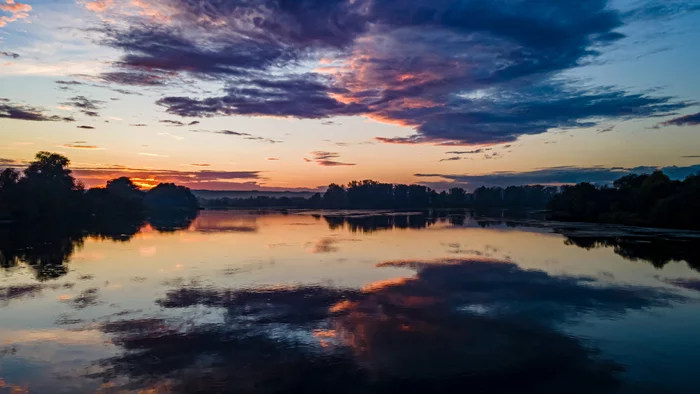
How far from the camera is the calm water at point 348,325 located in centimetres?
1230

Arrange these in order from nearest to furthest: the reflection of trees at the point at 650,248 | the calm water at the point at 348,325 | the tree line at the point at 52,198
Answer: the calm water at the point at 348,325, the reflection of trees at the point at 650,248, the tree line at the point at 52,198

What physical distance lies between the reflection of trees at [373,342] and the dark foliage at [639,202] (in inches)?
2143

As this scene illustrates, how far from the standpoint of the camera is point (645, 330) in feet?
55.8

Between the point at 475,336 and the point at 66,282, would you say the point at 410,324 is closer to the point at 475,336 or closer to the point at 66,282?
the point at 475,336

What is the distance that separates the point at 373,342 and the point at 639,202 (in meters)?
82.7

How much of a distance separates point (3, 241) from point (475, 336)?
53126mm

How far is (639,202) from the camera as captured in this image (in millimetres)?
80125

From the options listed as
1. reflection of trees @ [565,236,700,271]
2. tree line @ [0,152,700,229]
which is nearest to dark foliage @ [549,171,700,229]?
tree line @ [0,152,700,229]

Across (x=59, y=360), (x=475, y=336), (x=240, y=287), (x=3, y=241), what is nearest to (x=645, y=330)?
(x=475, y=336)

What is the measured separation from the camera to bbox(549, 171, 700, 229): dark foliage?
67000 millimetres

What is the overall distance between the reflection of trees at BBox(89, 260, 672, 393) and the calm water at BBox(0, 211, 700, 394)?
7 cm

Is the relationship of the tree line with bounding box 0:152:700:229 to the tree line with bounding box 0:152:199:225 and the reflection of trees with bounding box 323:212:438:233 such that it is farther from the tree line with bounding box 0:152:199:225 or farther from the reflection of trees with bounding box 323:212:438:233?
the reflection of trees with bounding box 323:212:438:233

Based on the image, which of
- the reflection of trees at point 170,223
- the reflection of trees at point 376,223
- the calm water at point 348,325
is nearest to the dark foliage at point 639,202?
the reflection of trees at point 376,223

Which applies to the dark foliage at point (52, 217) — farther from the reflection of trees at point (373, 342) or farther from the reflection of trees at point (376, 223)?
the reflection of trees at point (376, 223)
